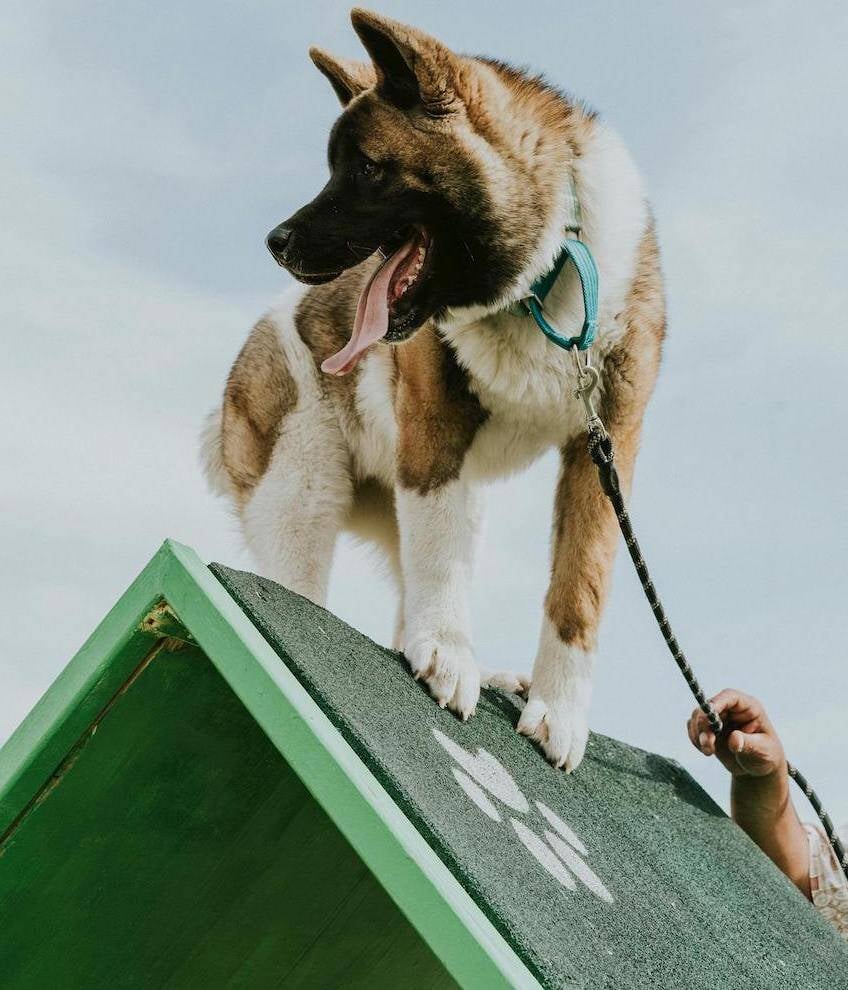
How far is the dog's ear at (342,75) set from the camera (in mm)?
3334

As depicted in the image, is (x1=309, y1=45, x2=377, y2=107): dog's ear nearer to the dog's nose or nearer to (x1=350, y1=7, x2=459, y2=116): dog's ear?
(x1=350, y1=7, x2=459, y2=116): dog's ear

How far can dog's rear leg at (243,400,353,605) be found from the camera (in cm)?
399

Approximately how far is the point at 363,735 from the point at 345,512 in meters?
2.41

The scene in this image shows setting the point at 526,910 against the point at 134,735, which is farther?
the point at 134,735

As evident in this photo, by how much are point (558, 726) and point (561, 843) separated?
633 mm

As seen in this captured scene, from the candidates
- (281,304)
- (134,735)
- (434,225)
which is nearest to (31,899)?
(134,735)

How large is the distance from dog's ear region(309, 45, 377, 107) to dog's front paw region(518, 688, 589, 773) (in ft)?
5.88

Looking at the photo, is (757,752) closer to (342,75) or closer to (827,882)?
(827,882)

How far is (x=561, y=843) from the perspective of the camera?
2.26 meters

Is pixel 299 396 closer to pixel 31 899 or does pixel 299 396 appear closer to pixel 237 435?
pixel 237 435

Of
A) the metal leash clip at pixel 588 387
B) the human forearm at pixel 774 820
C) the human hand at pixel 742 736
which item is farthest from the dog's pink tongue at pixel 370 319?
the human forearm at pixel 774 820

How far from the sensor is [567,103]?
11.3 feet

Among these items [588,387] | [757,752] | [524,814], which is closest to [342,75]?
[588,387]

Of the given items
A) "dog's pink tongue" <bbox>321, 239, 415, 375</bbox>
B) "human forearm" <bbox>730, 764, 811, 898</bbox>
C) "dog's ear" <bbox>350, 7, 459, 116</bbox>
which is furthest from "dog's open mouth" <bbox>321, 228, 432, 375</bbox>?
"human forearm" <bbox>730, 764, 811, 898</bbox>
